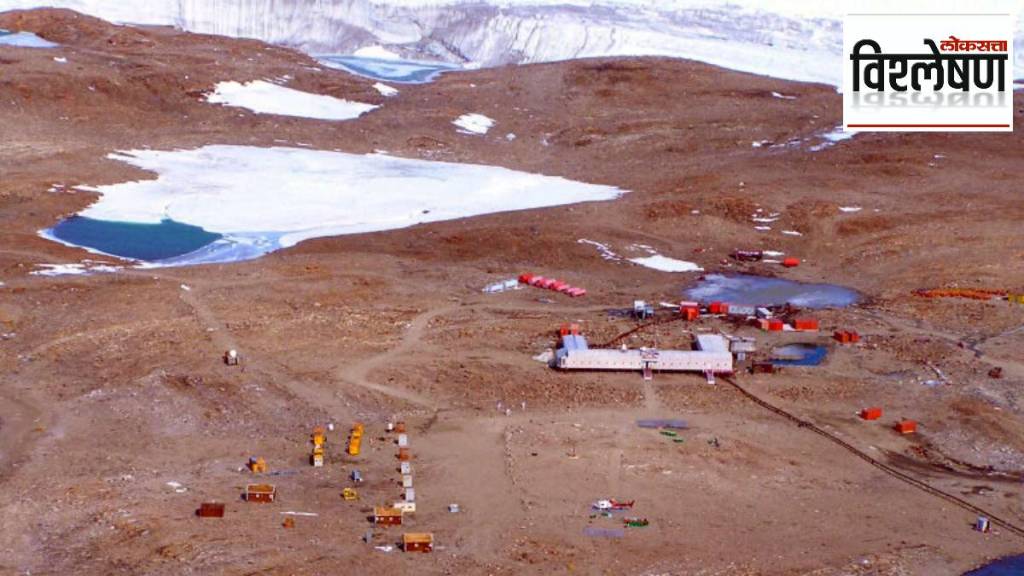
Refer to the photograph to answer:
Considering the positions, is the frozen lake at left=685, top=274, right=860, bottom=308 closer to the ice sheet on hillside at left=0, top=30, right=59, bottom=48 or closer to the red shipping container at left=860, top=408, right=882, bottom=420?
the red shipping container at left=860, top=408, right=882, bottom=420

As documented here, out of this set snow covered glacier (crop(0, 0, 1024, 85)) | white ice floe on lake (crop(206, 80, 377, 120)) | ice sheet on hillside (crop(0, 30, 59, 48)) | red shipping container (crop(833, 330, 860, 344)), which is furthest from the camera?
snow covered glacier (crop(0, 0, 1024, 85))

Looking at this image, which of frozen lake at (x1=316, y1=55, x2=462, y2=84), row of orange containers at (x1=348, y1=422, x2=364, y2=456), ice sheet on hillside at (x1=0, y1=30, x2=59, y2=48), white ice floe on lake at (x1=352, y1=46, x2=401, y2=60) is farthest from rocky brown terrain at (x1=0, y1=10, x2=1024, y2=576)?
white ice floe on lake at (x1=352, y1=46, x2=401, y2=60)

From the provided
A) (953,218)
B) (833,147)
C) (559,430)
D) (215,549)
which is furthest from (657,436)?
(833,147)

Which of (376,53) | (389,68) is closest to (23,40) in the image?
(389,68)

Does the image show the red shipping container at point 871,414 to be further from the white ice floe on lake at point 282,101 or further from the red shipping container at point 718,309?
the white ice floe on lake at point 282,101

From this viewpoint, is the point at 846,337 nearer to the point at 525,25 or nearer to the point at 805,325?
the point at 805,325

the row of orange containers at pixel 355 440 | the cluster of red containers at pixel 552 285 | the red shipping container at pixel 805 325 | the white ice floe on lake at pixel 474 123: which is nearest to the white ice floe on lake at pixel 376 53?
the white ice floe on lake at pixel 474 123
